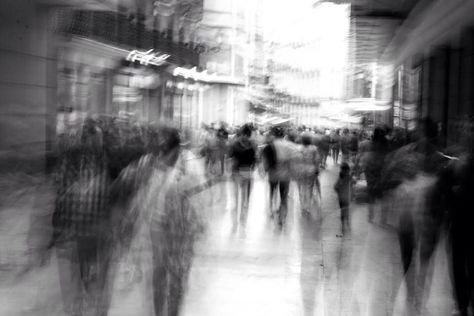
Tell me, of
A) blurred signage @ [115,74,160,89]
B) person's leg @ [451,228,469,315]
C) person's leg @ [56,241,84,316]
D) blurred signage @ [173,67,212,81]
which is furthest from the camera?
blurred signage @ [173,67,212,81]

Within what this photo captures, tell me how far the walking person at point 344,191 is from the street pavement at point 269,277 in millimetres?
253

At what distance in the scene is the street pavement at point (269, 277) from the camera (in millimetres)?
6844

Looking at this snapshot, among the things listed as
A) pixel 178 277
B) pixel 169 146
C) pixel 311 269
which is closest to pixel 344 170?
pixel 311 269

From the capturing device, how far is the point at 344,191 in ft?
38.4

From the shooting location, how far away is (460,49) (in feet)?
64.4

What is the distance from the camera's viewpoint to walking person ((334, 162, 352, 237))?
11422 mm

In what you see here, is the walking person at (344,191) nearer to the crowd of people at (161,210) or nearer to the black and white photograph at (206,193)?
the black and white photograph at (206,193)

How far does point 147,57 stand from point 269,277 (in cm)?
2306

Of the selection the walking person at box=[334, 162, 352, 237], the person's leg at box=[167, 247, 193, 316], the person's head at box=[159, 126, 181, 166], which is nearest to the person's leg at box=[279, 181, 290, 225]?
the walking person at box=[334, 162, 352, 237]

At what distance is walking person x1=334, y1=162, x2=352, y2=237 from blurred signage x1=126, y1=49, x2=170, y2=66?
16.8 meters

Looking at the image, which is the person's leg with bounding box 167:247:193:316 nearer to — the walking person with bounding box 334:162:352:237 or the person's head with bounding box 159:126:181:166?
the person's head with bounding box 159:126:181:166

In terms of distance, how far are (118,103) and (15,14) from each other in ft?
35.6

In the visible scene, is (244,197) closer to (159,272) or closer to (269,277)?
(269,277)

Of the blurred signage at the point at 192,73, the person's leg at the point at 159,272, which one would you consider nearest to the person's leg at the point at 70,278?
the person's leg at the point at 159,272
